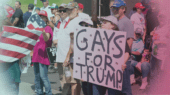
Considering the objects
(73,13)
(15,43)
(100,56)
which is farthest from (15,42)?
(100,56)

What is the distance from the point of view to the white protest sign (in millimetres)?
4508

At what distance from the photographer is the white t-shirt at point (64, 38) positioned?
5871 millimetres

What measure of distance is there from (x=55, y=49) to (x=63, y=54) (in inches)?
24.3

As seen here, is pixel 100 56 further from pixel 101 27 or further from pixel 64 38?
pixel 64 38

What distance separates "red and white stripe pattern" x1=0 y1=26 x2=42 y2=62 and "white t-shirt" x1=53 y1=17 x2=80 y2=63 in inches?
22.4

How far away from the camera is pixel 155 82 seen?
7.48 meters

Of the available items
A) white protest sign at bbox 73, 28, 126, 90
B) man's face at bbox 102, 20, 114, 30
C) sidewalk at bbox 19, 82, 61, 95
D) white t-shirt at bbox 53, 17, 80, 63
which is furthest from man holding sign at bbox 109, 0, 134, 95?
sidewalk at bbox 19, 82, 61, 95

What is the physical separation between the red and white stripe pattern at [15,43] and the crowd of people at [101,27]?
A: 0.45ft

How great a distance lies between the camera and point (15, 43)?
5.68 metres

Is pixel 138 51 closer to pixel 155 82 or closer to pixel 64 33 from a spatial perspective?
pixel 155 82

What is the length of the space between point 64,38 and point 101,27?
1.12m

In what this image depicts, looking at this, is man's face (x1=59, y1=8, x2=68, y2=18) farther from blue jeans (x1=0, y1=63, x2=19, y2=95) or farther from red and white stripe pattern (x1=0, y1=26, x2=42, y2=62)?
blue jeans (x1=0, y1=63, x2=19, y2=95)

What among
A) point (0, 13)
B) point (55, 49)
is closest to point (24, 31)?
point (0, 13)

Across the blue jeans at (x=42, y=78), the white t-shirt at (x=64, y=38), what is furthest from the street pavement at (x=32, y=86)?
the white t-shirt at (x=64, y=38)
